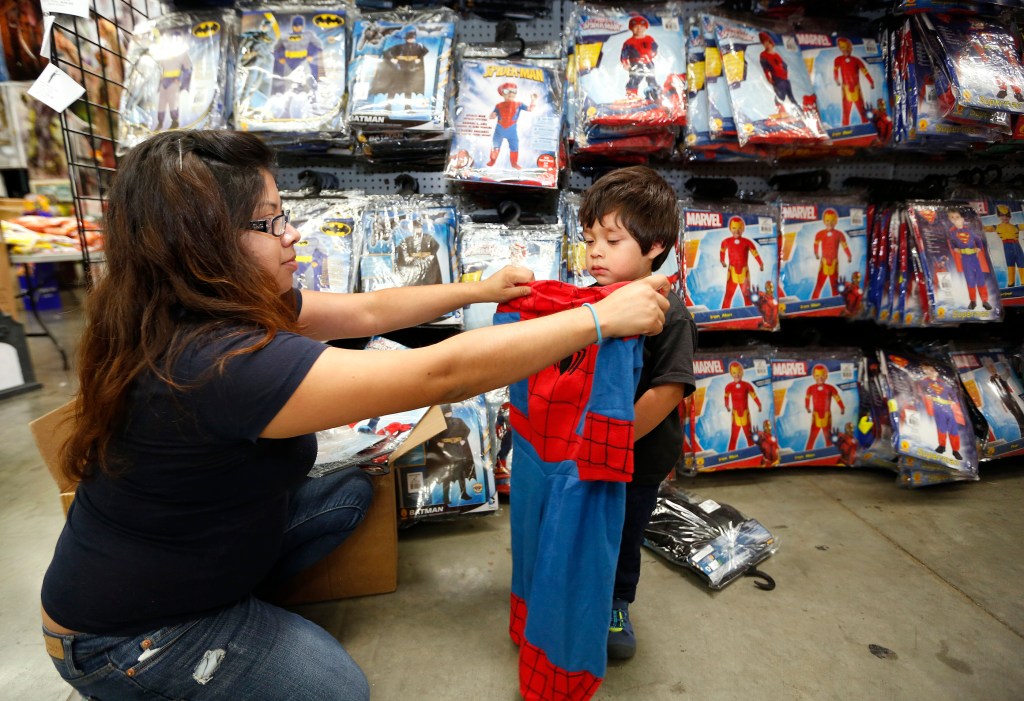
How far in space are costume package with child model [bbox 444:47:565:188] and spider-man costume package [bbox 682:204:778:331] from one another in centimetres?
60

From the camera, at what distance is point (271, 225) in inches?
36.7

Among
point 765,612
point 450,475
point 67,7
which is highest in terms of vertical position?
point 67,7

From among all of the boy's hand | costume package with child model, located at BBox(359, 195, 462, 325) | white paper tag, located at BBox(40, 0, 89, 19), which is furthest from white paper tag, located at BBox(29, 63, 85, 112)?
the boy's hand

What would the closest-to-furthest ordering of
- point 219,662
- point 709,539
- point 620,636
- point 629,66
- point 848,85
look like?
1. point 219,662
2. point 620,636
3. point 709,539
4. point 629,66
5. point 848,85

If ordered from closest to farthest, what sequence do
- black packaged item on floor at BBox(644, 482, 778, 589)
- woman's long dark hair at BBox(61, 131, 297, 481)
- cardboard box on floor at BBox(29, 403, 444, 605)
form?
woman's long dark hair at BBox(61, 131, 297, 481) < cardboard box on floor at BBox(29, 403, 444, 605) < black packaged item on floor at BBox(644, 482, 778, 589)

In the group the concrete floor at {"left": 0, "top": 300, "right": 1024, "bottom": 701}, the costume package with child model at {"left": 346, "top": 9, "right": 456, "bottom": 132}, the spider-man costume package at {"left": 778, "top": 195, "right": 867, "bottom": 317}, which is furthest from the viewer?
the spider-man costume package at {"left": 778, "top": 195, "right": 867, "bottom": 317}

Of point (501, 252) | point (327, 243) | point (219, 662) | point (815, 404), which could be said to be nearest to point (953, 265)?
point (815, 404)

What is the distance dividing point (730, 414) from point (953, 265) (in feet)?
3.26

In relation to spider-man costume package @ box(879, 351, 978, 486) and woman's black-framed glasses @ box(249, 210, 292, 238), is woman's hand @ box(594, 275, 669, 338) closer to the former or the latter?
woman's black-framed glasses @ box(249, 210, 292, 238)

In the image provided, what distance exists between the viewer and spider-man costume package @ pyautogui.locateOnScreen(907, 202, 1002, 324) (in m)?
2.04

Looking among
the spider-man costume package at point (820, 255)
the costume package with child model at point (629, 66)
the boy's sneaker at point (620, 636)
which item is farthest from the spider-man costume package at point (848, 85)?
the boy's sneaker at point (620, 636)

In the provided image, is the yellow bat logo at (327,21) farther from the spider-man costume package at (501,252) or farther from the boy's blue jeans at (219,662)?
the boy's blue jeans at (219,662)

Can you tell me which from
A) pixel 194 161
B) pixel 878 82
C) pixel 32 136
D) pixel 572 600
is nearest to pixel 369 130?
pixel 194 161

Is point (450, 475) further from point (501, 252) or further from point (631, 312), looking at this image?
point (631, 312)
